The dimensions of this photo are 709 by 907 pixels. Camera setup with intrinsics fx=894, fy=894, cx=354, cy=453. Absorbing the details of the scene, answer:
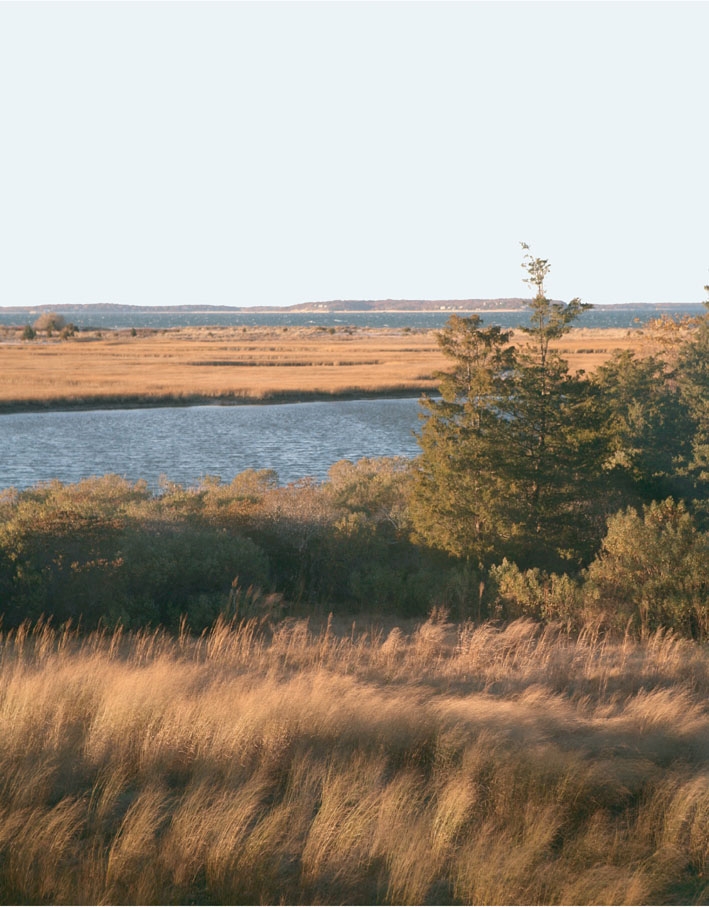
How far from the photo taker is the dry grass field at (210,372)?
60.8 metres

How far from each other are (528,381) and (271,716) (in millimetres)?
11482

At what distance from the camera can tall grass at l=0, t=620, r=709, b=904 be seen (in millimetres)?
5250

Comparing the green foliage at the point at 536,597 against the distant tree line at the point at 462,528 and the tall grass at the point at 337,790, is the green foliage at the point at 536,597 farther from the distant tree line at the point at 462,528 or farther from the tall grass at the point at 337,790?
the tall grass at the point at 337,790

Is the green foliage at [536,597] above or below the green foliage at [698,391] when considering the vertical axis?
below

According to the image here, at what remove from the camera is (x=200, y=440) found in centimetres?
4509

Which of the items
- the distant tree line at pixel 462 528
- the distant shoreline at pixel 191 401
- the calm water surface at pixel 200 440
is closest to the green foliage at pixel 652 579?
the distant tree line at pixel 462 528

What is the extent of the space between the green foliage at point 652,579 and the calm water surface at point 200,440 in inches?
811

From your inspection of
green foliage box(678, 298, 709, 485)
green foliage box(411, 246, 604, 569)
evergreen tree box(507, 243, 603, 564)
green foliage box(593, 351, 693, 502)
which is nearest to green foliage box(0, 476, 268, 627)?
green foliage box(411, 246, 604, 569)

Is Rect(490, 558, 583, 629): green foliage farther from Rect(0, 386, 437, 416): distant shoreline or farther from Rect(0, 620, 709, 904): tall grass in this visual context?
Rect(0, 386, 437, 416): distant shoreline

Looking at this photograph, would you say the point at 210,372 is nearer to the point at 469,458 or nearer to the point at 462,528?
the point at 469,458

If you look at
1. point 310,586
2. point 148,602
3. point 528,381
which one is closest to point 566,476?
point 528,381

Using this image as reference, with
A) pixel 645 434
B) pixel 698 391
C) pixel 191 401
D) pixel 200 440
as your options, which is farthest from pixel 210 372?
pixel 698 391

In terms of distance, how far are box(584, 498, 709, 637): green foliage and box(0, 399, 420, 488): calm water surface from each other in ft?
67.6

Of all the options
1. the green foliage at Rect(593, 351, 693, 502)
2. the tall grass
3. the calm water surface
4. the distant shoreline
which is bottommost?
the calm water surface
